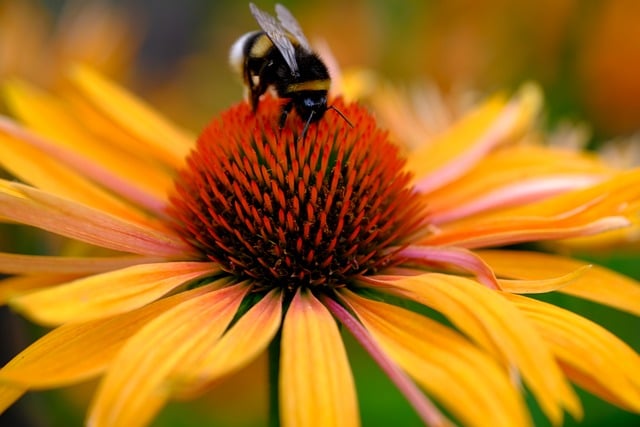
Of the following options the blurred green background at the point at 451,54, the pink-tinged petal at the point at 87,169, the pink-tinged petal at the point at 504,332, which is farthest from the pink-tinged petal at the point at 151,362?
the blurred green background at the point at 451,54

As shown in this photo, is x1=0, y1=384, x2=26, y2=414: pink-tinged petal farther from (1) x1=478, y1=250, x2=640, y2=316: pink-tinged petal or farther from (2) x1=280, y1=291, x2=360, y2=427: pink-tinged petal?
(1) x1=478, y1=250, x2=640, y2=316: pink-tinged petal

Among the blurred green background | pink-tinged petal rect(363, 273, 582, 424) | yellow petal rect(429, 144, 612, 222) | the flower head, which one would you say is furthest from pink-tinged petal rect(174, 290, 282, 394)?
the blurred green background

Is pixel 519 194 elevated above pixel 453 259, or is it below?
above

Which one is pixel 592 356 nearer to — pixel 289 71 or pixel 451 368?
pixel 451 368

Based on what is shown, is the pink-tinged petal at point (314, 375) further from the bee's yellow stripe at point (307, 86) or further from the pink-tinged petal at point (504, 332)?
the bee's yellow stripe at point (307, 86)

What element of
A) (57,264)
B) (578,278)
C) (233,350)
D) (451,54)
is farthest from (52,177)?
(451,54)

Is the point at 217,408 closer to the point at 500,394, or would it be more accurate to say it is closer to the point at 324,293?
the point at 324,293
